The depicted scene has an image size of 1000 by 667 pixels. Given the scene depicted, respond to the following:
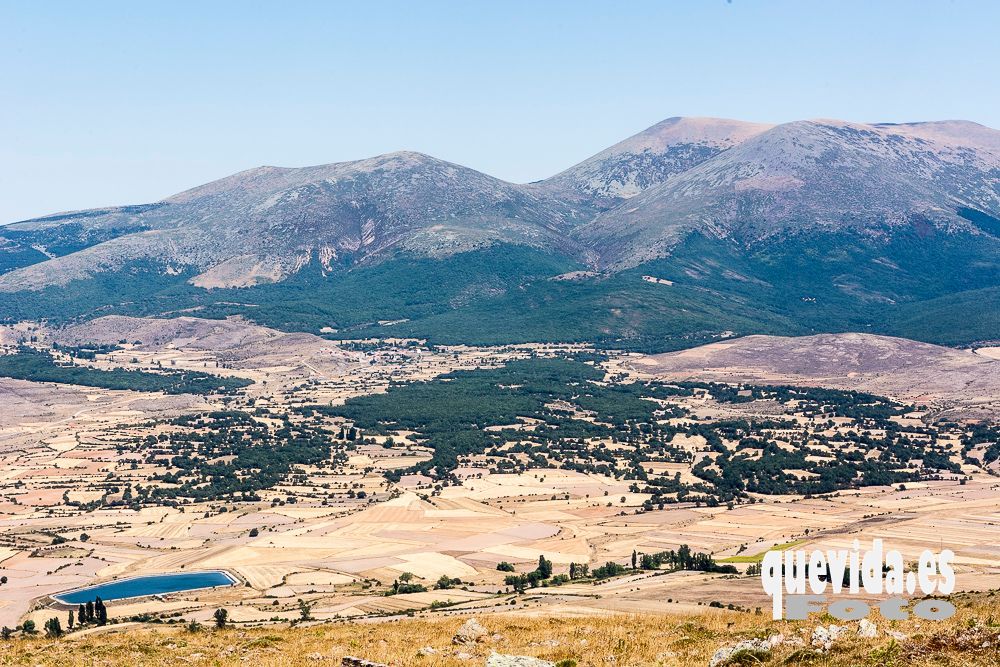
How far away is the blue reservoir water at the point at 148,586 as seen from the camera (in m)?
101

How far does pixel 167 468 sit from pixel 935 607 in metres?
155

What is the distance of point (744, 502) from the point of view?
151 meters

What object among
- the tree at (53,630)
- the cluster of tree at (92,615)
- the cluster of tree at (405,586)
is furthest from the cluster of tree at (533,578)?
the tree at (53,630)

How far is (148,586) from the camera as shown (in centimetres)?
10506

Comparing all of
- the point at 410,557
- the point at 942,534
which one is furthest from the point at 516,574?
the point at 942,534

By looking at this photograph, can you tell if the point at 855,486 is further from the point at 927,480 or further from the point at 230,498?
the point at 230,498

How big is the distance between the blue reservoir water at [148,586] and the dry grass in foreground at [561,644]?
42.2 metres

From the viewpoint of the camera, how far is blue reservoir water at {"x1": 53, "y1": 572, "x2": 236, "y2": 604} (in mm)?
101000

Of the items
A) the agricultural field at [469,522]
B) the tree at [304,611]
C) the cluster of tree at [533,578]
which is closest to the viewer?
the tree at [304,611]

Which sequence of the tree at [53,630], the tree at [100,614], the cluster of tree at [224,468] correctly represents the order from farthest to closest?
the cluster of tree at [224,468]
the tree at [100,614]
the tree at [53,630]

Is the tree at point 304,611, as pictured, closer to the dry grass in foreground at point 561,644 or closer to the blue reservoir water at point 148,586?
the blue reservoir water at point 148,586

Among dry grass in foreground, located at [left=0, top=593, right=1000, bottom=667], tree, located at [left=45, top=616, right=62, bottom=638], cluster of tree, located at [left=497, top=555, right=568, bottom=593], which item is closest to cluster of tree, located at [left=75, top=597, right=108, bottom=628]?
tree, located at [left=45, top=616, right=62, bottom=638]

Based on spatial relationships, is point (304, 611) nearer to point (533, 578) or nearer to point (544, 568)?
point (533, 578)

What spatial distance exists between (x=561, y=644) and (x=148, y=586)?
69.9 meters
